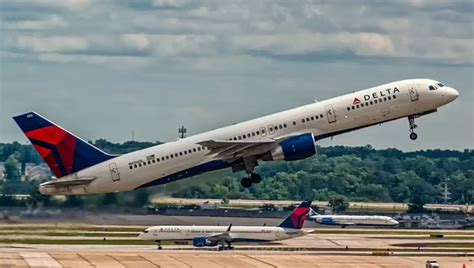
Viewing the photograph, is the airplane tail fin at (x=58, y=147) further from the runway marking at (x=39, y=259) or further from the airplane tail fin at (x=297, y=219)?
the airplane tail fin at (x=297, y=219)

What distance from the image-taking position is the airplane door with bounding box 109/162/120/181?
427 ft

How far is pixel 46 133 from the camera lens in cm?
13362

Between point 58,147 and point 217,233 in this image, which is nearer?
point 58,147

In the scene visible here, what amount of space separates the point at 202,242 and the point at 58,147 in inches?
1738

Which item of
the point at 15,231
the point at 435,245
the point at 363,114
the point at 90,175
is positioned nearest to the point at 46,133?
the point at 90,175

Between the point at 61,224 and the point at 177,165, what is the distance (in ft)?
48.6

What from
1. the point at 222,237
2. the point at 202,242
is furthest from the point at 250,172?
the point at 202,242

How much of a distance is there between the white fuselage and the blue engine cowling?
155ft

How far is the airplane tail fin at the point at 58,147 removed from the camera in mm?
131375

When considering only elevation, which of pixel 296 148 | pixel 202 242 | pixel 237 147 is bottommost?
pixel 202 242

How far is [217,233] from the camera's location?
176 metres

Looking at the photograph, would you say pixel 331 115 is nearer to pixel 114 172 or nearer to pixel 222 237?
pixel 114 172

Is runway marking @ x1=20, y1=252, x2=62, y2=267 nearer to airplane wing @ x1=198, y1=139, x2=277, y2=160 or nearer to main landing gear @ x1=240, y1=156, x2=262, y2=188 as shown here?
main landing gear @ x1=240, y1=156, x2=262, y2=188

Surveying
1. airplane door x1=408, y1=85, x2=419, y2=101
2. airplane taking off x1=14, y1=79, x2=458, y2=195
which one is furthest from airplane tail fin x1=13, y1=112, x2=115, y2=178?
airplane door x1=408, y1=85, x2=419, y2=101
